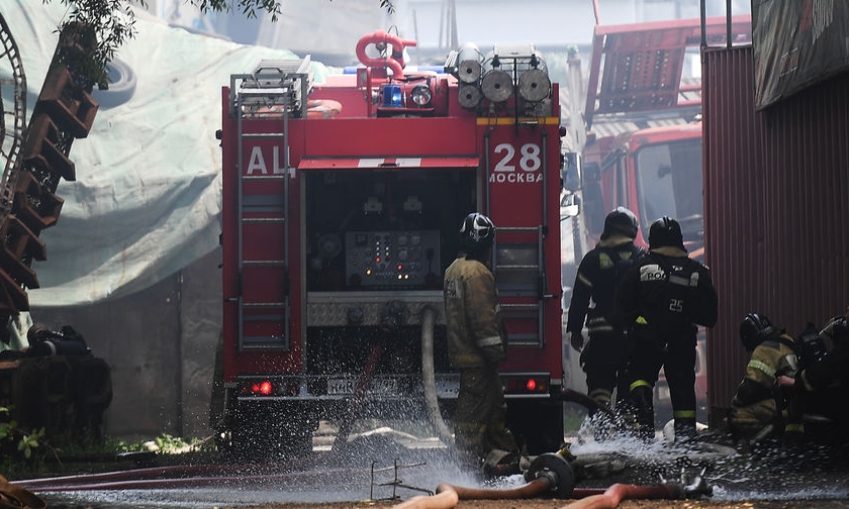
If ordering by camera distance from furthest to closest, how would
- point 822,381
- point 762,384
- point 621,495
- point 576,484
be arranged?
point 762,384 < point 576,484 < point 822,381 < point 621,495

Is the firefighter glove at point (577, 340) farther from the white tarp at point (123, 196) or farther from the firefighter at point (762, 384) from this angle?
the white tarp at point (123, 196)

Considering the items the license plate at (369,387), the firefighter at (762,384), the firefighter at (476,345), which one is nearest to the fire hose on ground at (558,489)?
the firefighter at (762,384)

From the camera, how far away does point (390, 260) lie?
10.4 metres

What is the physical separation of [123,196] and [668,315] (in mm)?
8570

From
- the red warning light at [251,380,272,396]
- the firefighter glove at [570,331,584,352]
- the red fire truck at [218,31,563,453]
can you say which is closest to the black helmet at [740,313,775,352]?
the red fire truck at [218,31,563,453]

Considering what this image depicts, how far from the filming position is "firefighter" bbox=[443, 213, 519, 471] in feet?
29.9

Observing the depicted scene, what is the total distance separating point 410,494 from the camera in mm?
7844

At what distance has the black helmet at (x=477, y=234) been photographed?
9.30m

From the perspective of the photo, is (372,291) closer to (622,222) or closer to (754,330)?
(622,222)

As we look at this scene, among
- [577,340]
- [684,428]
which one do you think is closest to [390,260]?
[577,340]

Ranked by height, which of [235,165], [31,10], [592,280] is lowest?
[592,280]

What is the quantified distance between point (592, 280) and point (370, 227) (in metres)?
1.97

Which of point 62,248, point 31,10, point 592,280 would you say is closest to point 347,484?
point 592,280

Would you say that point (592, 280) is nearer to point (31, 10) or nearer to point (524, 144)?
point (524, 144)
